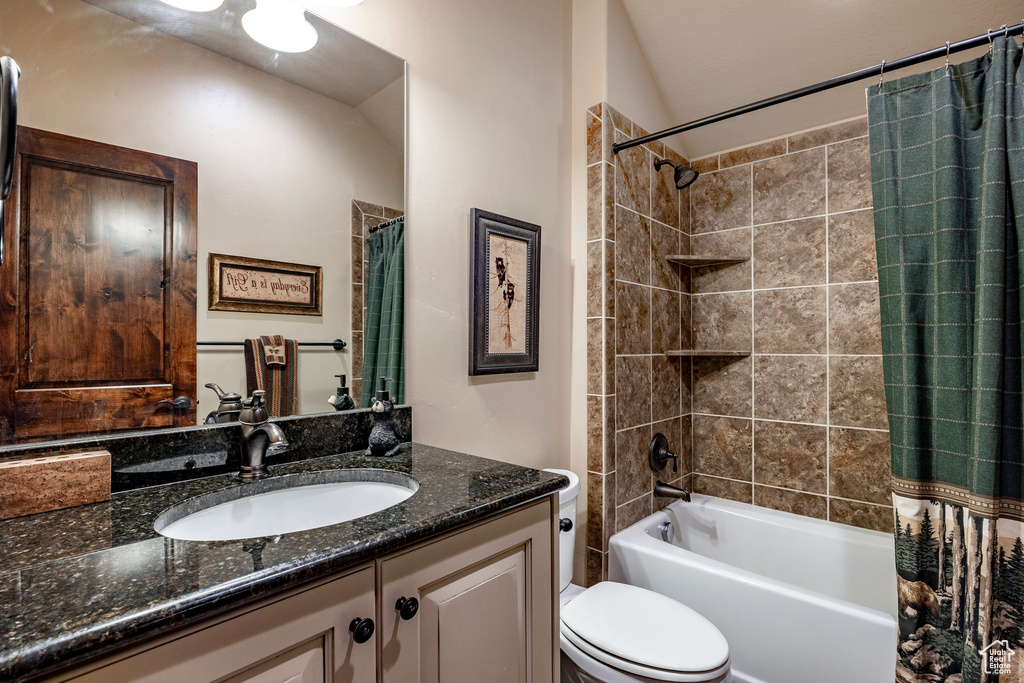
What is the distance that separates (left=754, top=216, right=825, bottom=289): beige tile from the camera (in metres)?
2.17

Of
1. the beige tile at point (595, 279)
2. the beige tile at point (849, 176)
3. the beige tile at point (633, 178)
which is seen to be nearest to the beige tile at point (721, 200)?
the beige tile at point (849, 176)

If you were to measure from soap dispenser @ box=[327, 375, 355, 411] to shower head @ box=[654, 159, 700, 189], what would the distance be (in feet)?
5.47

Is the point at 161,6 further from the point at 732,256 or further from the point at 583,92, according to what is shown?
the point at 732,256

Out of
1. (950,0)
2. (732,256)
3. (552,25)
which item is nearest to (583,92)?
(552,25)

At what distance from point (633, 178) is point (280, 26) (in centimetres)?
142

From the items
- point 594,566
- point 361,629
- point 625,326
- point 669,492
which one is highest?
point 625,326

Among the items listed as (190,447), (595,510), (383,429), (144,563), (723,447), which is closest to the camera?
(144,563)

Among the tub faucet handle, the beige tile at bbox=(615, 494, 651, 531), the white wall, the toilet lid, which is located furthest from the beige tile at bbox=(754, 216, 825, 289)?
the toilet lid

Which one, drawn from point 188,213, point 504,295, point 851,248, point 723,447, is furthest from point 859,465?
point 188,213

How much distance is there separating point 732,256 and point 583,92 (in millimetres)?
1062

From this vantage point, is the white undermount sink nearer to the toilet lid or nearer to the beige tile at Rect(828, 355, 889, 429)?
the toilet lid

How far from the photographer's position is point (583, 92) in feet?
6.64

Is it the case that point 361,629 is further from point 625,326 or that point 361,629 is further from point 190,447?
point 625,326

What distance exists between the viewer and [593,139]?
1.97m
